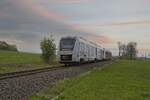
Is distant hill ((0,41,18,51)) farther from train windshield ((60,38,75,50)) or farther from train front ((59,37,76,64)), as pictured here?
train front ((59,37,76,64))

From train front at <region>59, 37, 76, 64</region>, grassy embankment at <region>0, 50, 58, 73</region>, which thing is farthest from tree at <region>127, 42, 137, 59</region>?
train front at <region>59, 37, 76, 64</region>

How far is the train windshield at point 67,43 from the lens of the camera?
41312 mm

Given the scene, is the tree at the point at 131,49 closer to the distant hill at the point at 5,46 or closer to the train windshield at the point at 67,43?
the distant hill at the point at 5,46

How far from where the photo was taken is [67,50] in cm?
4103

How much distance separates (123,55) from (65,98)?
154 meters

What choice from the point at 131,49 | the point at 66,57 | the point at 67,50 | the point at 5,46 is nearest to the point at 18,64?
the point at 66,57

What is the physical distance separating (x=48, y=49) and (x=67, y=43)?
37.0 ft

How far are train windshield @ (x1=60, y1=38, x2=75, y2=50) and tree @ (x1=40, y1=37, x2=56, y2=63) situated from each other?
33.7 ft

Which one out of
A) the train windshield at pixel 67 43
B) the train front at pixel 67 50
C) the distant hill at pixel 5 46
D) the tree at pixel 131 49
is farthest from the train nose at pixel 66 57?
the tree at pixel 131 49

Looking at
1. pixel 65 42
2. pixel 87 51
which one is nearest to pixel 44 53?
pixel 87 51

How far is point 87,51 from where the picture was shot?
49.4 meters

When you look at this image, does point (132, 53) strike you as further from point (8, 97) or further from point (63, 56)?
point (8, 97)

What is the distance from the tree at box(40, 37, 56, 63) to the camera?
172 feet

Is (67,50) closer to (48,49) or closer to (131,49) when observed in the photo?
(48,49)
